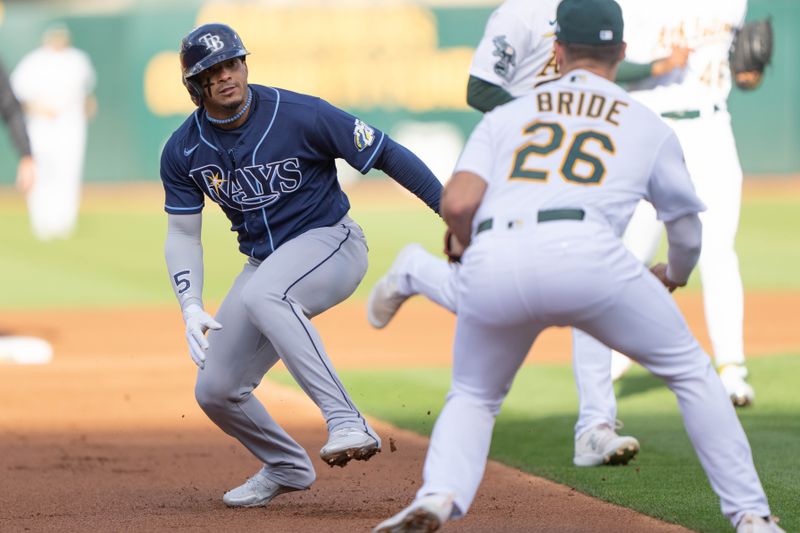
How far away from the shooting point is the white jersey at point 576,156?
3.58 meters

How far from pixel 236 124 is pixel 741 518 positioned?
7.45 feet

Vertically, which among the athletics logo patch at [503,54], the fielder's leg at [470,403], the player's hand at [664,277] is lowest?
the fielder's leg at [470,403]

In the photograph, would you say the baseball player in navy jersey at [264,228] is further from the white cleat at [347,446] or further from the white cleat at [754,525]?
the white cleat at [754,525]

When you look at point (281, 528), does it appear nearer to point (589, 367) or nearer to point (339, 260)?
point (339, 260)

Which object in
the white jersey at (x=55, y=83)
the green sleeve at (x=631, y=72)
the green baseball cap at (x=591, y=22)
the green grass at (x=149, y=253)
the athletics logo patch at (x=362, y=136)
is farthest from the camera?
the white jersey at (x=55, y=83)

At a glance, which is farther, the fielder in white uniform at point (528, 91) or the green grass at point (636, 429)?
the fielder in white uniform at point (528, 91)

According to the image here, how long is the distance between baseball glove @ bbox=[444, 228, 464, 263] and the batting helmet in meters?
1.31

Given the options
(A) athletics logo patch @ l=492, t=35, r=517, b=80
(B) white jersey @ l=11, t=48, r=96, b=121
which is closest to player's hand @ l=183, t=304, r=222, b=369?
(A) athletics logo patch @ l=492, t=35, r=517, b=80

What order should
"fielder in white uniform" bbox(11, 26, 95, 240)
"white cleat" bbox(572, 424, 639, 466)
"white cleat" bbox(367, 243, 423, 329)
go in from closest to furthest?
"white cleat" bbox(572, 424, 639, 466)
"white cleat" bbox(367, 243, 423, 329)
"fielder in white uniform" bbox(11, 26, 95, 240)

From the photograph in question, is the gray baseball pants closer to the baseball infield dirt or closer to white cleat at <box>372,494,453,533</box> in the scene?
the baseball infield dirt

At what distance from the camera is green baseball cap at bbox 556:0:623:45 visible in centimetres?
374

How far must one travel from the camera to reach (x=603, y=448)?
17.9 feet

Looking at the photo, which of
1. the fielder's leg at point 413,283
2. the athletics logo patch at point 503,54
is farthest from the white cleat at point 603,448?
the athletics logo patch at point 503,54

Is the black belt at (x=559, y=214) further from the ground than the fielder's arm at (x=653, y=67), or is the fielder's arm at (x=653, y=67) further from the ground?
the black belt at (x=559, y=214)
